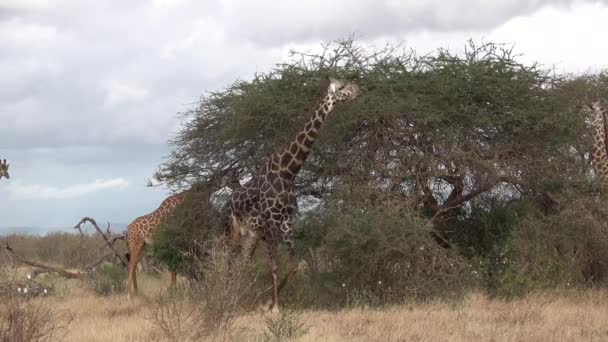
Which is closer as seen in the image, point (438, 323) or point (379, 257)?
point (438, 323)

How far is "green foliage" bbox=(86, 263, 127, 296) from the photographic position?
58.5ft

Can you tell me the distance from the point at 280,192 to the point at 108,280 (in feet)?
20.5

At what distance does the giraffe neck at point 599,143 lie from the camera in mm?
15852

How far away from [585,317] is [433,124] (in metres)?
4.49

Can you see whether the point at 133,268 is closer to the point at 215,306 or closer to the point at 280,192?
the point at 280,192

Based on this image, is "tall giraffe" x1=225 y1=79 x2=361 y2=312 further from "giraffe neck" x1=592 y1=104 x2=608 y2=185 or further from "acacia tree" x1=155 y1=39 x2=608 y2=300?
"giraffe neck" x1=592 y1=104 x2=608 y2=185

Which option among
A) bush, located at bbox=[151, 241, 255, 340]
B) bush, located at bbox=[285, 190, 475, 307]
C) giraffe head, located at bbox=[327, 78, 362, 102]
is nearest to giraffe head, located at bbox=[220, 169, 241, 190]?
bush, located at bbox=[285, 190, 475, 307]

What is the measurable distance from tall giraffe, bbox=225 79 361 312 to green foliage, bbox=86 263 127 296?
204 inches

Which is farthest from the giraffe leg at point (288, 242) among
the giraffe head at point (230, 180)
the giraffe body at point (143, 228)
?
the giraffe body at point (143, 228)

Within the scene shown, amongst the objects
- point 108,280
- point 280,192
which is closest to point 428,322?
point 280,192

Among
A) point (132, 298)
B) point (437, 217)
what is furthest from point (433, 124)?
point (132, 298)

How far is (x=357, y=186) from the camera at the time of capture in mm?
14078

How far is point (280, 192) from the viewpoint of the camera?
1348cm

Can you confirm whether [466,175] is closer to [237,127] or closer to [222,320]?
[237,127]
